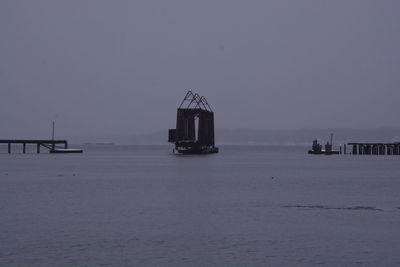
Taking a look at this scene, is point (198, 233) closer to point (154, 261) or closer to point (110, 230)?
point (110, 230)

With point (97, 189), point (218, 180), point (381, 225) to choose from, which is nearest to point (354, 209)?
point (381, 225)

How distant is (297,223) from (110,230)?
9415mm

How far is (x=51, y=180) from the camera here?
7256 centimetres

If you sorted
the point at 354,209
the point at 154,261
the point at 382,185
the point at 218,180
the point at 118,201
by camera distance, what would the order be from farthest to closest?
the point at 218,180 < the point at 382,185 < the point at 118,201 < the point at 354,209 < the point at 154,261

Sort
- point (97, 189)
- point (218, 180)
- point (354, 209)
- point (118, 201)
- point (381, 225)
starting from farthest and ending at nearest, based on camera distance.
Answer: point (218, 180)
point (97, 189)
point (118, 201)
point (354, 209)
point (381, 225)

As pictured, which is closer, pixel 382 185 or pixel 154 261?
pixel 154 261

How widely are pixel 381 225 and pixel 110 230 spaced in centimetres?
1313

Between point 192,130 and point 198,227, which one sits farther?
point 192,130

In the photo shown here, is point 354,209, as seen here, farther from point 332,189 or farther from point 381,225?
point 332,189

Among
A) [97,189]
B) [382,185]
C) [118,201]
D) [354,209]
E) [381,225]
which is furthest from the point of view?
[382,185]

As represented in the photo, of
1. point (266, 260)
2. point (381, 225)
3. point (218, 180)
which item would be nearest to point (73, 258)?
point (266, 260)

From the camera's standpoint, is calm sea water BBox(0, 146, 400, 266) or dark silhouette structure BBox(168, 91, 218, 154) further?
dark silhouette structure BBox(168, 91, 218, 154)

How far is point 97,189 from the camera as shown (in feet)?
195

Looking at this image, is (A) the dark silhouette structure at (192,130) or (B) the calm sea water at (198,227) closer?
(B) the calm sea water at (198,227)
